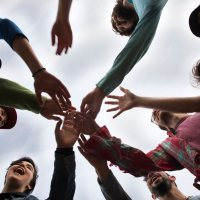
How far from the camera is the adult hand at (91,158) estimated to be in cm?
305

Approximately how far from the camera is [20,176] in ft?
13.9

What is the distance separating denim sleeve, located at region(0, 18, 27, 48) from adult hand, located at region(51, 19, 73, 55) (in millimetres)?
278

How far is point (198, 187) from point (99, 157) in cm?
109

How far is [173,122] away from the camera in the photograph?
4441mm

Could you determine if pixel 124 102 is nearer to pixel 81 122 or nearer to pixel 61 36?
pixel 81 122

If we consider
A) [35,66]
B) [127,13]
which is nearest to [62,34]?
[35,66]

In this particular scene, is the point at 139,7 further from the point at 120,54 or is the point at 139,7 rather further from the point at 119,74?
the point at 119,74

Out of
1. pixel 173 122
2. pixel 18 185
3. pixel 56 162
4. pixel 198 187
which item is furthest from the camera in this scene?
pixel 173 122

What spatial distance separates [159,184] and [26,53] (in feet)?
9.47

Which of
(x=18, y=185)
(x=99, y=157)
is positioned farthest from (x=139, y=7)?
(x=18, y=185)

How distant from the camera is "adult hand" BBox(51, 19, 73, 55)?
2785 mm

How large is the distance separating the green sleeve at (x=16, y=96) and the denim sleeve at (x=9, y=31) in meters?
0.37

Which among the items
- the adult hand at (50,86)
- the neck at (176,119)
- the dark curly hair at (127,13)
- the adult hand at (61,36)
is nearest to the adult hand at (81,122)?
the adult hand at (50,86)

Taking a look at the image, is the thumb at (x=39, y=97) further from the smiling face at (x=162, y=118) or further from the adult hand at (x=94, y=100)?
the smiling face at (x=162, y=118)
